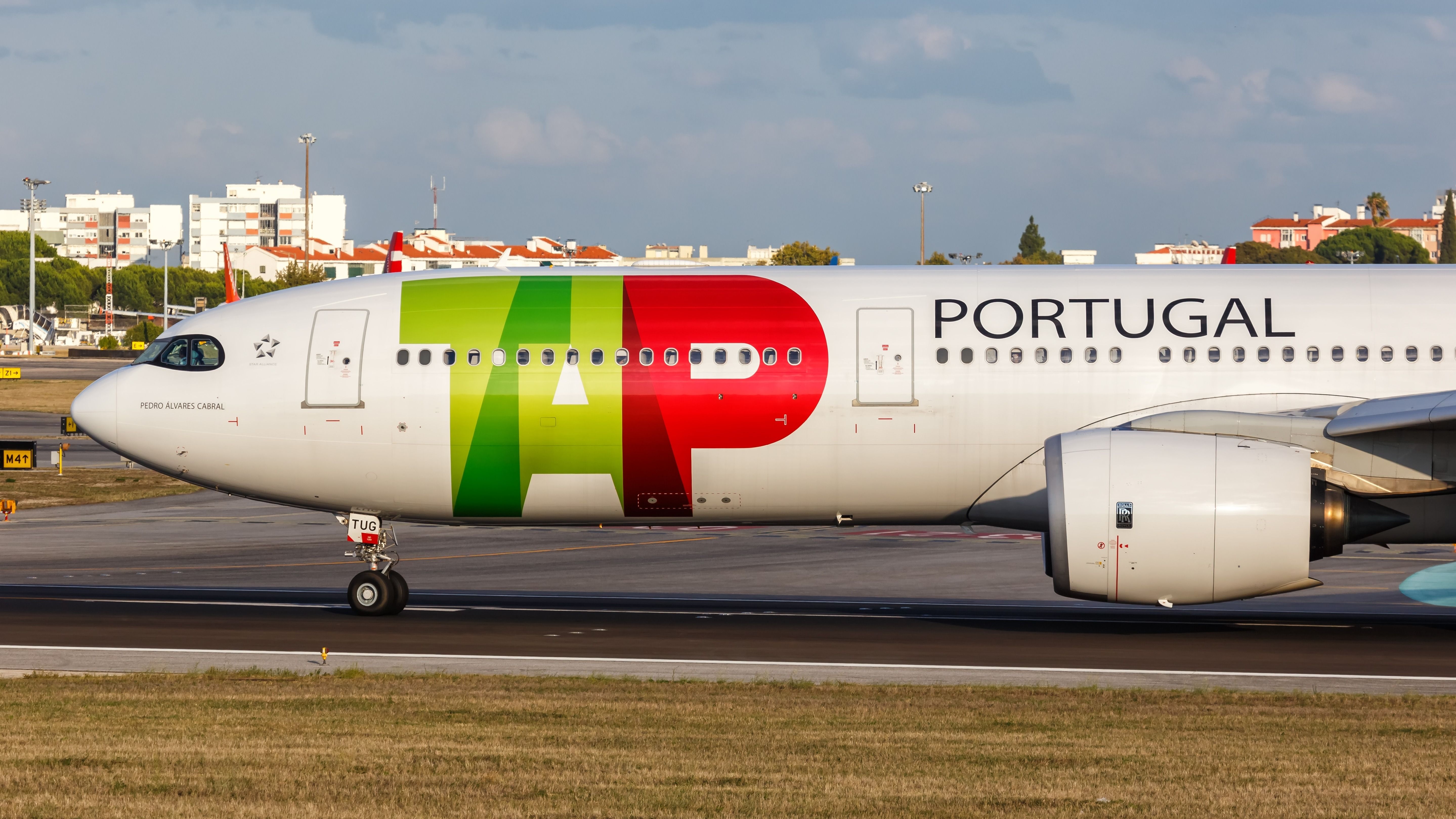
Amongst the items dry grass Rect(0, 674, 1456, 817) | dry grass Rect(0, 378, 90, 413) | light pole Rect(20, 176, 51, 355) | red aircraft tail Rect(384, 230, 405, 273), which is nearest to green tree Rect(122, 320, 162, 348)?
light pole Rect(20, 176, 51, 355)

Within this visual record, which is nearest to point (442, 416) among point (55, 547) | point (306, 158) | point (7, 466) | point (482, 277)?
point (482, 277)

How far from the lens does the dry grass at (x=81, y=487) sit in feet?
143

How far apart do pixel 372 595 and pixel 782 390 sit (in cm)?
699

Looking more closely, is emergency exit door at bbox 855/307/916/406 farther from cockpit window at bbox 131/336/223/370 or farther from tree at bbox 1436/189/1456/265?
tree at bbox 1436/189/1456/265

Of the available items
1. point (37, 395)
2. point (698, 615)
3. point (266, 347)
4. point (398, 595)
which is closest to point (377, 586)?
point (398, 595)

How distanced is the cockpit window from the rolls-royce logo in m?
0.56

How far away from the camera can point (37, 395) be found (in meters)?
88.1

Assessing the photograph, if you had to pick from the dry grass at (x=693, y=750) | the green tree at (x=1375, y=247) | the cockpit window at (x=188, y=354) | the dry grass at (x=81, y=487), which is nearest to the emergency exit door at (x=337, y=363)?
the cockpit window at (x=188, y=354)

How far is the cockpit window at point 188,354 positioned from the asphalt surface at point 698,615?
3.80 meters

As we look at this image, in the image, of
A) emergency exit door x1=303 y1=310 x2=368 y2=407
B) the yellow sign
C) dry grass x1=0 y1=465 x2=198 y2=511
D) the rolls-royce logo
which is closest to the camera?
emergency exit door x1=303 y1=310 x2=368 y2=407

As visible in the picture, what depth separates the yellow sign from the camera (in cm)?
3759

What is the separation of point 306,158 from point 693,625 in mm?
149396

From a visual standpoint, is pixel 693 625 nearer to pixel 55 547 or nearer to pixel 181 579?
pixel 181 579

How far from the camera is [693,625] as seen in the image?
882 inches
